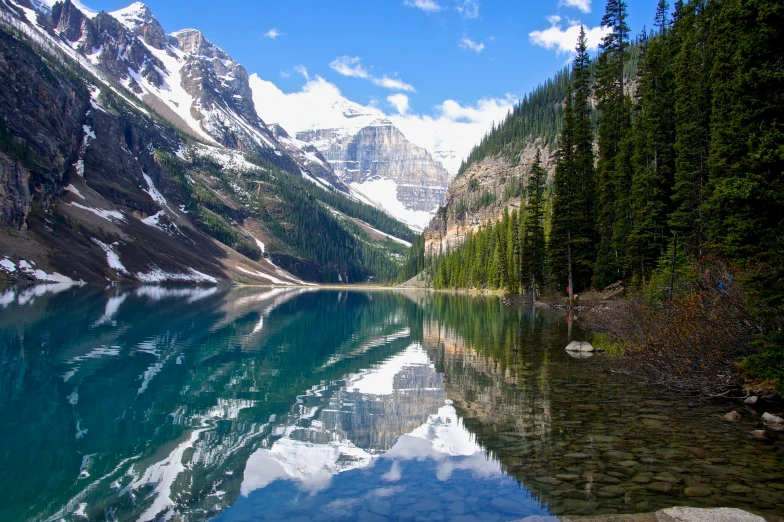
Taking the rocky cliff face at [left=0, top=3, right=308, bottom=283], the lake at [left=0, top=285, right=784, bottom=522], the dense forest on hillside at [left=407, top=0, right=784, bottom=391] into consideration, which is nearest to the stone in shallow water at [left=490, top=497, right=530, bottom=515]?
the lake at [left=0, top=285, right=784, bottom=522]

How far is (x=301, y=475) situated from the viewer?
43.4ft

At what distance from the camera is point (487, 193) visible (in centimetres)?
17400

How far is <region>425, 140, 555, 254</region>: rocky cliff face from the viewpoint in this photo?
160 meters

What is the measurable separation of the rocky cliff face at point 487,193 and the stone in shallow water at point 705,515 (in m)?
145

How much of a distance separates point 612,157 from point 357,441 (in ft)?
156

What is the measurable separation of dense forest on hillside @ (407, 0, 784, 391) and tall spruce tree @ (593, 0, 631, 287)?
132 mm

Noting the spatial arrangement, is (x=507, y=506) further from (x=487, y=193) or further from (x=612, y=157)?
(x=487, y=193)

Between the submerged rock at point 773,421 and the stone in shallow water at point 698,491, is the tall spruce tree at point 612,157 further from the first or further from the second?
the stone in shallow water at point 698,491

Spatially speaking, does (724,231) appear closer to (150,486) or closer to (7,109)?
(150,486)

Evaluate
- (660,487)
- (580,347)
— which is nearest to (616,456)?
(660,487)

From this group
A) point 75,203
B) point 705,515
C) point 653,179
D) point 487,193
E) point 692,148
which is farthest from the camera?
point 487,193

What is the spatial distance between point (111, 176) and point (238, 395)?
17851 cm

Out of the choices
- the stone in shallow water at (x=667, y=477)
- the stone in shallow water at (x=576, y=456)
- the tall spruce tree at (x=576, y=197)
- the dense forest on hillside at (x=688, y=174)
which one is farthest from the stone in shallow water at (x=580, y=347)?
the tall spruce tree at (x=576, y=197)

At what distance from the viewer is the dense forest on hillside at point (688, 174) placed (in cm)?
1514
